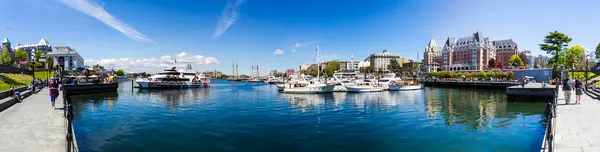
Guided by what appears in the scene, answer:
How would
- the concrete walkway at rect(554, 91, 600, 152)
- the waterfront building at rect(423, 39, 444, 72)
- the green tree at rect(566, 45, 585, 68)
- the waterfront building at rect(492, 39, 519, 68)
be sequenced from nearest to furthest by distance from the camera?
1. the concrete walkway at rect(554, 91, 600, 152)
2. the green tree at rect(566, 45, 585, 68)
3. the waterfront building at rect(492, 39, 519, 68)
4. the waterfront building at rect(423, 39, 444, 72)

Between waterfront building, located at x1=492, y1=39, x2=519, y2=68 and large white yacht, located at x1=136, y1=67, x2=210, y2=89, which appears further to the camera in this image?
waterfront building, located at x1=492, y1=39, x2=519, y2=68

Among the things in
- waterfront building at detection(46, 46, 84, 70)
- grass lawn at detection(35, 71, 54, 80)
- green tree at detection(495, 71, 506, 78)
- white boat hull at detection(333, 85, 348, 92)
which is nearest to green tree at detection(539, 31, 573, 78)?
green tree at detection(495, 71, 506, 78)

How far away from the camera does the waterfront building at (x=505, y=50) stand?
483 feet

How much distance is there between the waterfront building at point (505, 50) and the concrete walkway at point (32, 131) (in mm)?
176047

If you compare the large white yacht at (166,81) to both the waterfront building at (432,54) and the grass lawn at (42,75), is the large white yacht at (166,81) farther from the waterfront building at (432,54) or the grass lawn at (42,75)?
the waterfront building at (432,54)

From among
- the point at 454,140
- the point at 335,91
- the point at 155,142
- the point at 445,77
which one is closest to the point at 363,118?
the point at 454,140

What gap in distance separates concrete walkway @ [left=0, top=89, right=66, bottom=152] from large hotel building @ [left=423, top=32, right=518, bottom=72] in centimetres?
15520

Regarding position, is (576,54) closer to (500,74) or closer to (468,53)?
(500,74)

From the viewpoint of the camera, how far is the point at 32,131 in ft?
36.7

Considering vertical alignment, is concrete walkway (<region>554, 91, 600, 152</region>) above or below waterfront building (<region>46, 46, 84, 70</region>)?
below

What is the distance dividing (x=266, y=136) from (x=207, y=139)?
2835mm

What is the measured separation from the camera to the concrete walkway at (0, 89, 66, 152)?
915 centimetres

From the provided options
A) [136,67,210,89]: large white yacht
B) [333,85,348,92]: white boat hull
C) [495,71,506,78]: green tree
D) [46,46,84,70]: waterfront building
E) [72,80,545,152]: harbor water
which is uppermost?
[46,46,84,70]: waterfront building

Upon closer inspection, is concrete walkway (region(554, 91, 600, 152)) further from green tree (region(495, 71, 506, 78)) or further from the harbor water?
green tree (region(495, 71, 506, 78))
